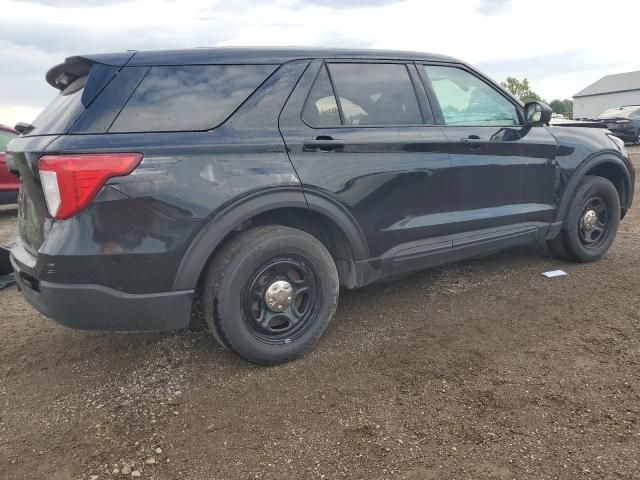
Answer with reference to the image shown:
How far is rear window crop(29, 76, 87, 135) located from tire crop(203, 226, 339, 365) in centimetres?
99

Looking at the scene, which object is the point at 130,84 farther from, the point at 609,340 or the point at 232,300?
the point at 609,340

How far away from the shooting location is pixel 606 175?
4.86m

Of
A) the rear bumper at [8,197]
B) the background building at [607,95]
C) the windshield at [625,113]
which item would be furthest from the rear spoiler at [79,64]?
the background building at [607,95]

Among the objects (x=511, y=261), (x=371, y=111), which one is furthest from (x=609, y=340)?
(x=371, y=111)

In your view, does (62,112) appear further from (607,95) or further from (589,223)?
(607,95)

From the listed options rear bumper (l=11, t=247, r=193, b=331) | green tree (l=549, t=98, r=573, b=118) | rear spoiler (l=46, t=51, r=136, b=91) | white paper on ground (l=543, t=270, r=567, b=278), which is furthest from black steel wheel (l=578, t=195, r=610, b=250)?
green tree (l=549, t=98, r=573, b=118)

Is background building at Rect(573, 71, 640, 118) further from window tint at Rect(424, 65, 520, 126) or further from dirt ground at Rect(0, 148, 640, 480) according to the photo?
dirt ground at Rect(0, 148, 640, 480)

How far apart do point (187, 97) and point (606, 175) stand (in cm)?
402

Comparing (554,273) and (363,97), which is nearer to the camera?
(363,97)

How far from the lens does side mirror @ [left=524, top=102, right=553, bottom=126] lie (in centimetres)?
406

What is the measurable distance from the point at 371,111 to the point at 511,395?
1.86 metres

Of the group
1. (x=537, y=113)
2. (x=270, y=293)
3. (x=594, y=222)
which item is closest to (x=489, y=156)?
(x=537, y=113)

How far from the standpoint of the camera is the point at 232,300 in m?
2.73

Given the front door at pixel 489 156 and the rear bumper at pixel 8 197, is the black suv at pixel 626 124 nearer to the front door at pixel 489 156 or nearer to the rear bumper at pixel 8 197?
the front door at pixel 489 156
